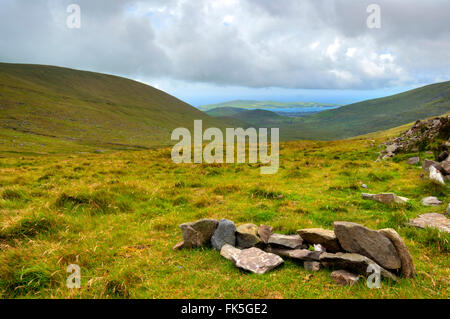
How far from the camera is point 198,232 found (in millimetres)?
6711

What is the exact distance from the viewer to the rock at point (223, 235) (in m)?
6.49

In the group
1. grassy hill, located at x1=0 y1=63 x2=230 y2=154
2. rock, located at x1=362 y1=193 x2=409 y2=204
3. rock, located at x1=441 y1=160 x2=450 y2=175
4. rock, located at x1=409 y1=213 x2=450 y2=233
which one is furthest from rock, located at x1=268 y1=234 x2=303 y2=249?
grassy hill, located at x1=0 y1=63 x2=230 y2=154

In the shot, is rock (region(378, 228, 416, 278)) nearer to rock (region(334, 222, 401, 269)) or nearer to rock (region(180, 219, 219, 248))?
rock (region(334, 222, 401, 269))

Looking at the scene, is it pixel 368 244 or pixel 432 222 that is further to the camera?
pixel 432 222

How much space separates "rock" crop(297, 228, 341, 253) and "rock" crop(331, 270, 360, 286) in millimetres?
843

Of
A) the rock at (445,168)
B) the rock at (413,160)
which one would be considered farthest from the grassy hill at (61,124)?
the rock at (445,168)

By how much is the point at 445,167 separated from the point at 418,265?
9.21 metres

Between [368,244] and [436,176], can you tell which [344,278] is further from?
[436,176]

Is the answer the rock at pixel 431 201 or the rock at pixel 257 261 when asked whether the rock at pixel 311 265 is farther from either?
the rock at pixel 431 201

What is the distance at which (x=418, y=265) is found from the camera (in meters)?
5.43

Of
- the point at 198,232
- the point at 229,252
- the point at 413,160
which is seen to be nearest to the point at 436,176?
the point at 413,160

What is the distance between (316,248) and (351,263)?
993mm
